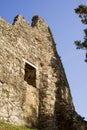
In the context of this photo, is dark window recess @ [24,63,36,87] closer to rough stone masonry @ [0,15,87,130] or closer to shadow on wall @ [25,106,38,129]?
rough stone masonry @ [0,15,87,130]

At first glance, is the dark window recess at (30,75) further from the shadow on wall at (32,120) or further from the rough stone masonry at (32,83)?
the shadow on wall at (32,120)

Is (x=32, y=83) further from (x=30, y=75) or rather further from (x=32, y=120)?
(x=32, y=120)

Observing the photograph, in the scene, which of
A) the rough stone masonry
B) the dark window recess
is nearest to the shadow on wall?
the rough stone masonry

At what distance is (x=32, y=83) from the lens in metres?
14.3

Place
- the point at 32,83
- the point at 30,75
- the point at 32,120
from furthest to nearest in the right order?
the point at 30,75, the point at 32,83, the point at 32,120

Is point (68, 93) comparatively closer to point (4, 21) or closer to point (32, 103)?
point (32, 103)

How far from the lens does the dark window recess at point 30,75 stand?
47.2ft

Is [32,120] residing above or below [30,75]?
below

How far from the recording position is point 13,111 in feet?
40.1

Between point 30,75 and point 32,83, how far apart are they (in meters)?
0.49

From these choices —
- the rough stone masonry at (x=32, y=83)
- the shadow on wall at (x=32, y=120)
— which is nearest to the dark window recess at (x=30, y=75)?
the rough stone masonry at (x=32, y=83)

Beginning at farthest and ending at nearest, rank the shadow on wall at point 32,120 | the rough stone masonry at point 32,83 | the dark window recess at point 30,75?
the dark window recess at point 30,75 → the shadow on wall at point 32,120 → the rough stone masonry at point 32,83

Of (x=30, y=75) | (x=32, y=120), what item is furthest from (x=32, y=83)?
(x=32, y=120)

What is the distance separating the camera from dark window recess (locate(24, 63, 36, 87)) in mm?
14374
